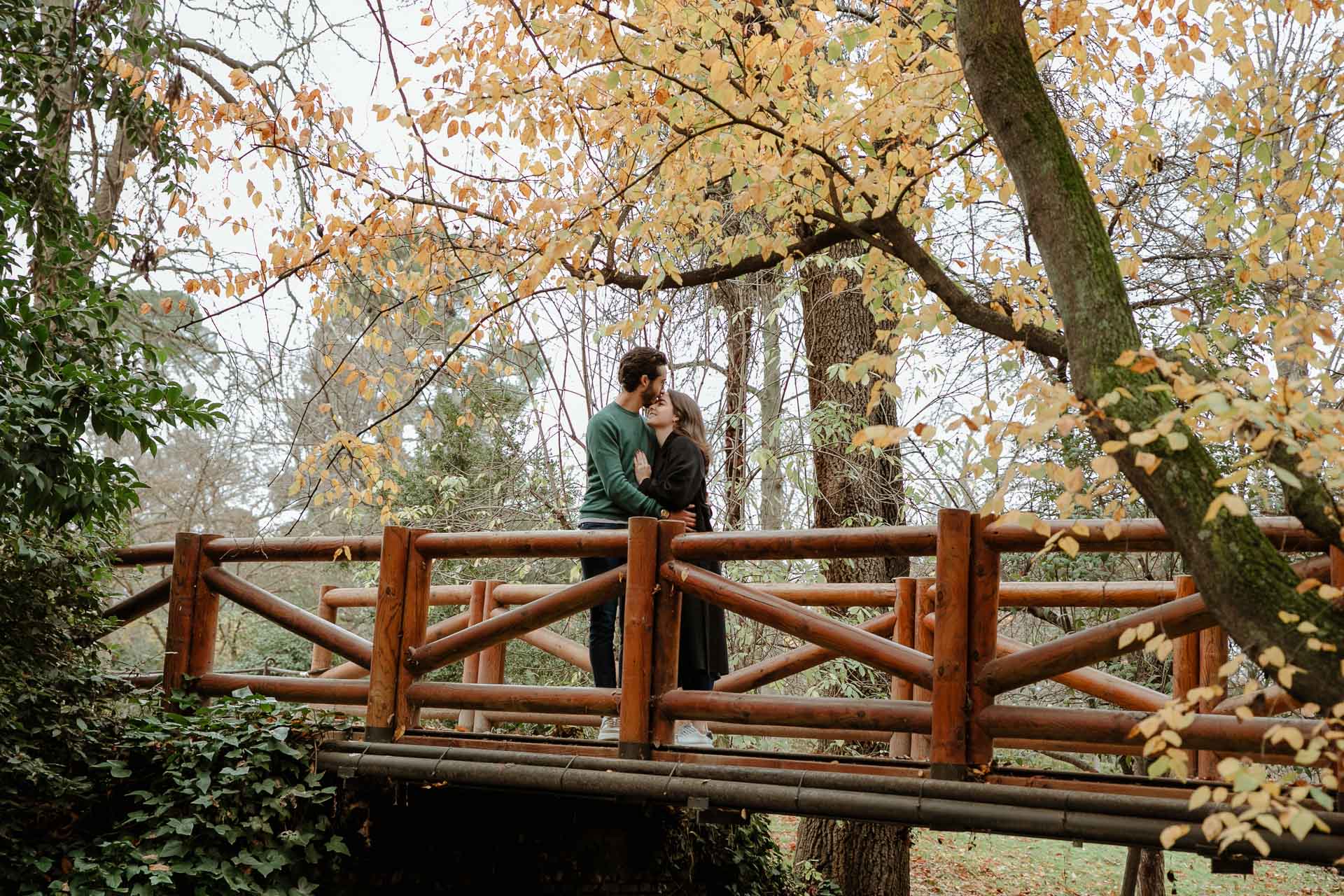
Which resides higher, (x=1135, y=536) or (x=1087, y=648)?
(x=1135, y=536)

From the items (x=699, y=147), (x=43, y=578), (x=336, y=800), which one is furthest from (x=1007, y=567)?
(x=43, y=578)

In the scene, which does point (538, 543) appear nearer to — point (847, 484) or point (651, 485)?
point (651, 485)

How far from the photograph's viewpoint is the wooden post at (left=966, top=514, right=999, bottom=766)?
393cm

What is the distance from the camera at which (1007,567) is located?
9.72 m

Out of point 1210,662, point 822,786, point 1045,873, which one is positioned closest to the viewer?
point 822,786

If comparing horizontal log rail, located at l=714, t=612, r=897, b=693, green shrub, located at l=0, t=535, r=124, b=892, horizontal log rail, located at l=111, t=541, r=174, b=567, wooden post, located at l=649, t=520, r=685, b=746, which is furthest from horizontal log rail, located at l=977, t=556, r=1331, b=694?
horizontal log rail, located at l=111, t=541, r=174, b=567

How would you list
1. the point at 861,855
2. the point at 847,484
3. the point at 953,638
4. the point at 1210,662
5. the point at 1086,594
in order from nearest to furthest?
the point at 953,638, the point at 1210,662, the point at 1086,594, the point at 861,855, the point at 847,484

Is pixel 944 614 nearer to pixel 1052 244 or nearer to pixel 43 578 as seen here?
pixel 1052 244

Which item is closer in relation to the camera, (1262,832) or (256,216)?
(1262,832)

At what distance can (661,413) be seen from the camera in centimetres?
506

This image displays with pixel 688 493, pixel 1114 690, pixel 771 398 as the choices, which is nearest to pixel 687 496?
pixel 688 493

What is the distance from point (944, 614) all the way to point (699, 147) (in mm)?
2595

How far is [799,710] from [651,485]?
1.20 meters

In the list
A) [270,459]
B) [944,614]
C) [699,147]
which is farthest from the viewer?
[270,459]
